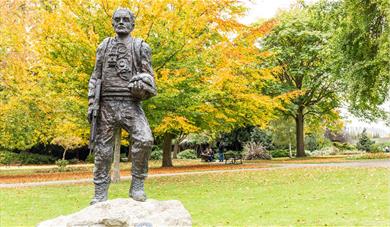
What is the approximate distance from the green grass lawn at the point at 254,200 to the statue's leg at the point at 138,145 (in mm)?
1911

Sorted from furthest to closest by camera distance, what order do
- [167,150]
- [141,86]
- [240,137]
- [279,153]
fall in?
[279,153]
[240,137]
[167,150]
[141,86]

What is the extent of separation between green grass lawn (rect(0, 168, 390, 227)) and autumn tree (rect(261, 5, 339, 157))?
17374mm

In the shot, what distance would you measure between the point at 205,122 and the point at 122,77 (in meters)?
16.6

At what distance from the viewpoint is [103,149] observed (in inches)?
289

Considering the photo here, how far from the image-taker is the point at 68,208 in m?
10.7

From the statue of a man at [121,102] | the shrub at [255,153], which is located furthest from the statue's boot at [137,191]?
the shrub at [255,153]

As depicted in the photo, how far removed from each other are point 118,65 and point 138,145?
136 centimetres

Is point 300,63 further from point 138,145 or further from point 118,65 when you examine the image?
point 138,145

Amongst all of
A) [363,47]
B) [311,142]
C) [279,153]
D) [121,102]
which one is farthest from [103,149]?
[311,142]

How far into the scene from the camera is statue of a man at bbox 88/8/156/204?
23.6ft

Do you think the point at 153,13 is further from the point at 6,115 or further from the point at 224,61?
the point at 6,115

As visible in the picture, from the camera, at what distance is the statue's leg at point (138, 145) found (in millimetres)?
7164

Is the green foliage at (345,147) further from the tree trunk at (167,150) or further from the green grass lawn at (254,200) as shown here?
the green grass lawn at (254,200)

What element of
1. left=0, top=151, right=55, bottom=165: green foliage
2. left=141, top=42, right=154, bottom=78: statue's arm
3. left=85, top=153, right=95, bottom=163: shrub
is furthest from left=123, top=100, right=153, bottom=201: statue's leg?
left=85, top=153, right=95, bottom=163: shrub
